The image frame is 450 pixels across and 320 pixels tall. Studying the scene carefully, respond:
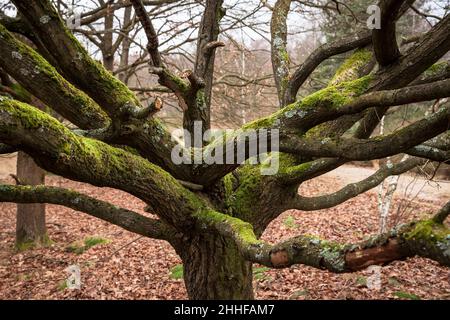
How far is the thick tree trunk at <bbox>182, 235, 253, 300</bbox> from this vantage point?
3.63 meters

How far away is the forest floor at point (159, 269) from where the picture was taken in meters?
5.70

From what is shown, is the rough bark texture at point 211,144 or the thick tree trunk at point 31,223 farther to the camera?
the thick tree trunk at point 31,223

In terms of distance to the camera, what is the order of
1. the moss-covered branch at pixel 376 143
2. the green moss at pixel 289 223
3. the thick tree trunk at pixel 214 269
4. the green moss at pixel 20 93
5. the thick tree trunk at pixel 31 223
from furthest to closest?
the green moss at pixel 289 223 < the thick tree trunk at pixel 31 223 < the green moss at pixel 20 93 < the thick tree trunk at pixel 214 269 < the moss-covered branch at pixel 376 143

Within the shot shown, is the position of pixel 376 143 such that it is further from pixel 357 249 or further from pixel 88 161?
pixel 88 161

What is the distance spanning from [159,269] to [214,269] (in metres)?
3.92

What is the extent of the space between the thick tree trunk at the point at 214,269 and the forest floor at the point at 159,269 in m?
0.67

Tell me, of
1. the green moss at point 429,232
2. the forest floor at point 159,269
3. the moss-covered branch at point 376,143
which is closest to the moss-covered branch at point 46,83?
the forest floor at point 159,269

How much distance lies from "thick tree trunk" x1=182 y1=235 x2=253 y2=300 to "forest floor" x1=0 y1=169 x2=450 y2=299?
67 cm

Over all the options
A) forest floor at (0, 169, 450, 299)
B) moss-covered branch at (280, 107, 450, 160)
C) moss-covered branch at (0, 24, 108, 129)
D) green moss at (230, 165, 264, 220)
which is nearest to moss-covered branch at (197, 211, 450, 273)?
moss-covered branch at (280, 107, 450, 160)

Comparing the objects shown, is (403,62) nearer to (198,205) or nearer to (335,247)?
(335,247)

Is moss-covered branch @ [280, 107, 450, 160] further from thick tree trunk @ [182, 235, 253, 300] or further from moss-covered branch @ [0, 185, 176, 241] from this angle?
moss-covered branch @ [0, 185, 176, 241]

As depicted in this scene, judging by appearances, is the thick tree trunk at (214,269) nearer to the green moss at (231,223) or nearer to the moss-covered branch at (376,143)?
the green moss at (231,223)

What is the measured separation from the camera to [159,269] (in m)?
7.23
